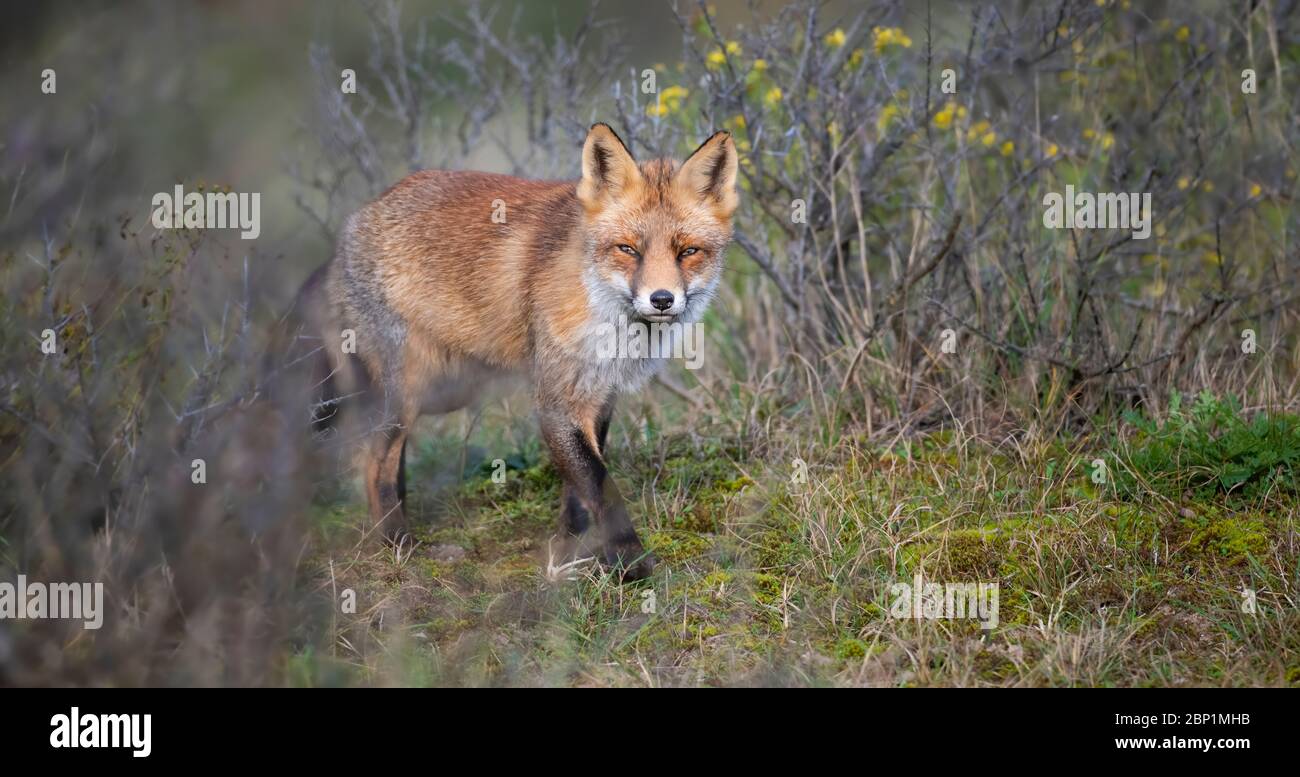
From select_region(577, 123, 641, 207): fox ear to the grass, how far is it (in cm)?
139

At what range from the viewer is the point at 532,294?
16.4 feet

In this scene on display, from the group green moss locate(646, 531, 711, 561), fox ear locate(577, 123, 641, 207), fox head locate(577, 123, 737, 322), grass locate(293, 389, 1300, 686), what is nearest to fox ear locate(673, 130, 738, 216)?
fox head locate(577, 123, 737, 322)

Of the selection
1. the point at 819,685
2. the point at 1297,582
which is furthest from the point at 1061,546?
the point at 819,685

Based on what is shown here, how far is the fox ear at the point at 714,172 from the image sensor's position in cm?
464

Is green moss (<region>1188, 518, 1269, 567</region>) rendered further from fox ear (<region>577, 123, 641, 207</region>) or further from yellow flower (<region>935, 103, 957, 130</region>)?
yellow flower (<region>935, 103, 957, 130</region>)

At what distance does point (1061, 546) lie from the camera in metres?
4.21

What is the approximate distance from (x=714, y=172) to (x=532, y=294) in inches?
37.7

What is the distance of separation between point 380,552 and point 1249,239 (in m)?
5.34

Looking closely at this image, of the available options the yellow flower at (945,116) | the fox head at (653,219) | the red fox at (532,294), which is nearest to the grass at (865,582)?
the red fox at (532,294)

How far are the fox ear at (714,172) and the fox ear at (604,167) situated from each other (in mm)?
217

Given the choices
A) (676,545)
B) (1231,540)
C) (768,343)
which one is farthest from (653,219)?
(1231,540)

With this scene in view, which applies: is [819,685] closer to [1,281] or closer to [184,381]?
[184,381]

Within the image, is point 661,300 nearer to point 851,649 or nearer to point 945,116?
point 851,649

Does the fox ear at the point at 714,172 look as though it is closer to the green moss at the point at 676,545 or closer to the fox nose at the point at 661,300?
the fox nose at the point at 661,300
